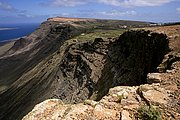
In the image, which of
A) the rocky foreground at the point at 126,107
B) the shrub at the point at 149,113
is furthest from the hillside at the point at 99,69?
the shrub at the point at 149,113

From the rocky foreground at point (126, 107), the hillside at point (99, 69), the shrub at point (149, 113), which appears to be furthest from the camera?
the hillside at point (99, 69)

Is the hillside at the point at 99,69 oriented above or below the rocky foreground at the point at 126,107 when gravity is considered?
below

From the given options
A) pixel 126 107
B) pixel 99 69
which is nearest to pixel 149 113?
pixel 126 107

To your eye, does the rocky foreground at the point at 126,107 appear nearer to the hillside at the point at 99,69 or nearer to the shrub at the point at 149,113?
the shrub at the point at 149,113

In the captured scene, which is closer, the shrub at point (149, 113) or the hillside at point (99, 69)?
the shrub at point (149, 113)

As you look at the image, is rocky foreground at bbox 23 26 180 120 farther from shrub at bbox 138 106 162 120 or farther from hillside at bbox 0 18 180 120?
hillside at bbox 0 18 180 120

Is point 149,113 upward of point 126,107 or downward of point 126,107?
upward

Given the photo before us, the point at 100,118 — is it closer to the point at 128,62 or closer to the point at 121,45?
the point at 128,62

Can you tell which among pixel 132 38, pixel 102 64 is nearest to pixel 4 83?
pixel 102 64

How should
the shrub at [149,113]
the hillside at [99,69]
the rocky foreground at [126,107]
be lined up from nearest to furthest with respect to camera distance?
the shrub at [149,113]
the rocky foreground at [126,107]
the hillside at [99,69]

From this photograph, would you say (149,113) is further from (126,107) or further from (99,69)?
(99,69)

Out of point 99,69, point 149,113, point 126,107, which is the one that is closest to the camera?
point 149,113

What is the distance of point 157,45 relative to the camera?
2898 cm

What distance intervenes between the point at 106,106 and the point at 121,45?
3026 cm
